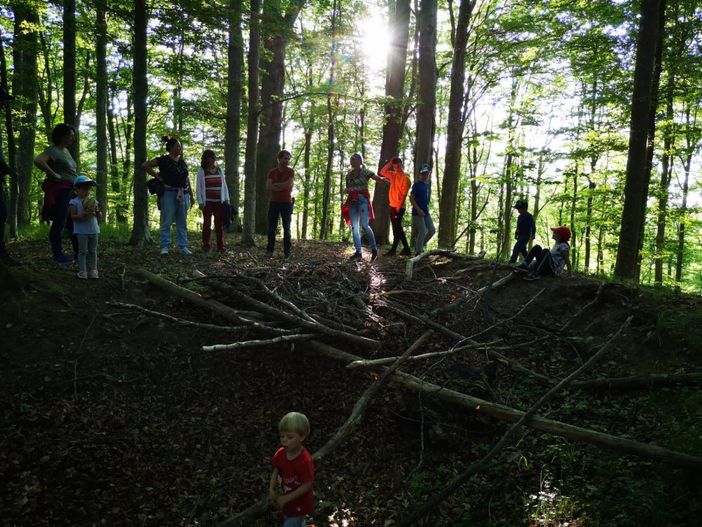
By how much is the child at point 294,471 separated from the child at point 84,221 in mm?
4458

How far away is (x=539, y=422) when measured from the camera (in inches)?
162

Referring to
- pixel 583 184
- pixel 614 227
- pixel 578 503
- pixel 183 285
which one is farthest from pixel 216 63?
pixel 583 184

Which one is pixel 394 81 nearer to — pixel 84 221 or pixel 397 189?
pixel 397 189

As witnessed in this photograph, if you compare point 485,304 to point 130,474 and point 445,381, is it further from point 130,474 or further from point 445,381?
point 130,474

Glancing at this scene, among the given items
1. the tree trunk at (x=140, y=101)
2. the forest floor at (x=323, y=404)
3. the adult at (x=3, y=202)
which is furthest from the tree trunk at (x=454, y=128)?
the adult at (x=3, y=202)

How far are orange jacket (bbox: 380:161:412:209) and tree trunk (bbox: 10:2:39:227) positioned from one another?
27.2 feet

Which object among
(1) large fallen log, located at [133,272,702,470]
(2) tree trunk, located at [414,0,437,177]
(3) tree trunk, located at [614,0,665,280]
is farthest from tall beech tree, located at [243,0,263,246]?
(3) tree trunk, located at [614,0,665,280]

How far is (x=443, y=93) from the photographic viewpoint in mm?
23875

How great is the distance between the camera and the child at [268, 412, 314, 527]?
114 inches

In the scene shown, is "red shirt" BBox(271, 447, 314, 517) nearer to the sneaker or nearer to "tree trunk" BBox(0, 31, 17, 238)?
the sneaker

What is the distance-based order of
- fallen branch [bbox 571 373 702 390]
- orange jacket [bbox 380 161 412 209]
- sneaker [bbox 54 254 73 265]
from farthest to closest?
orange jacket [bbox 380 161 412 209] → sneaker [bbox 54 254 73 265] → fallen branch [bbox 571 373 702 390]

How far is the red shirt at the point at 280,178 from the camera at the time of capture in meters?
8.38

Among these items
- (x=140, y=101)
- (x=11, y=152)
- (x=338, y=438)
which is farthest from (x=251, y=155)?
(x=338, y=438)

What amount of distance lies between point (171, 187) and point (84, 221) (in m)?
2.31
